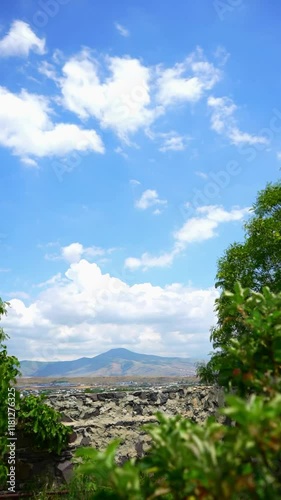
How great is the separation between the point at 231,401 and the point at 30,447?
30.4ft

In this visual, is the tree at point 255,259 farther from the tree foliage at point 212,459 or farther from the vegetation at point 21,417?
the tree foliage at point 212,459

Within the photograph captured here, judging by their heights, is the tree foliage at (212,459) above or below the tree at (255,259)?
below

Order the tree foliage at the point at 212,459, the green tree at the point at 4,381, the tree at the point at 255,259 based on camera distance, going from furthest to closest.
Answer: the tree at the point at 255,259, the green tree at the point at 4,381, the tree foliage at the point at 212,459

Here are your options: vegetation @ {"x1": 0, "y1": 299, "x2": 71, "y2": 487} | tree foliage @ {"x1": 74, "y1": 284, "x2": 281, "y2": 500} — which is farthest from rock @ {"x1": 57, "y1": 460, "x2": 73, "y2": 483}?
tree foliage @ {"x1": 74, "y1": 284, "x2": 281, "y2": 500}

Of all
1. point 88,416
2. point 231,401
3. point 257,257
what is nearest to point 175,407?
point 88,416

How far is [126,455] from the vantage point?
1238 centimetres

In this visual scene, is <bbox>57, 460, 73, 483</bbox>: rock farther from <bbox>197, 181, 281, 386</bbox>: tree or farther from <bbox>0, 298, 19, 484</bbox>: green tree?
<bbox>197, 181, 281, 386</bbox>: tree

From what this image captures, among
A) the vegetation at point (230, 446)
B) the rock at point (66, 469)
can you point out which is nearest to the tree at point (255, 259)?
the rock at point (66, 469)

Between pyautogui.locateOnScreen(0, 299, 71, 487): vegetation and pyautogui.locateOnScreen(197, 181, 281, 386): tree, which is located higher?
pyautogui.locateOnScreen(197, 181, 281, 386): tree

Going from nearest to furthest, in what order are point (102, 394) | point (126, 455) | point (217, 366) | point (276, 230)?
point (217, 366), point (126, 455), point (102, 394), point (276, 230)

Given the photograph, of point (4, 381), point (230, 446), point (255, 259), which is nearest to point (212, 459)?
point (230, 446)

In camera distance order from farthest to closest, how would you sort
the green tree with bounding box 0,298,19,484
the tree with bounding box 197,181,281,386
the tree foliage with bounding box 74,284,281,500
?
the tree with bounding box 197,181,281,386, the green tree with bounding box 0,298,19,484, the tree foliage with bounding box 74,284,281,500

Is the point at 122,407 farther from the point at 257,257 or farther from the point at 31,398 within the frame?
the point at 257,257

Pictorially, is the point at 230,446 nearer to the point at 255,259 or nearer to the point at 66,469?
the point at 66,469
